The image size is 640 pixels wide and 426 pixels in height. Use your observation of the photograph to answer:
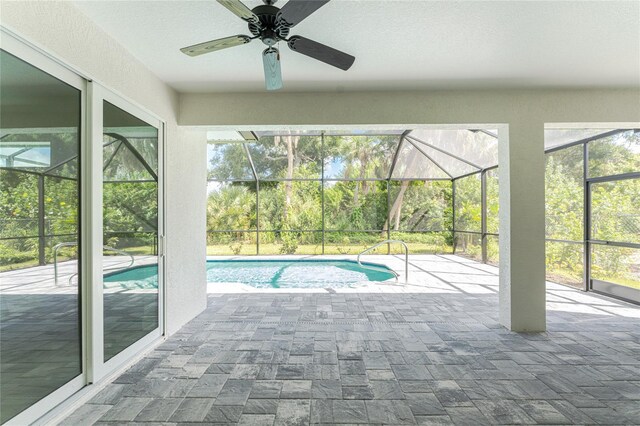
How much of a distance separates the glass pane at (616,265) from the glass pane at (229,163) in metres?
7.90

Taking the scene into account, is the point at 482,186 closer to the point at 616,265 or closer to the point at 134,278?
the point at 616,265

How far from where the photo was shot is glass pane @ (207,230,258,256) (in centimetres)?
1021

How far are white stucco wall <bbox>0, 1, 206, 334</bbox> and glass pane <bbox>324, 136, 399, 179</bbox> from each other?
→ 5.98 metres

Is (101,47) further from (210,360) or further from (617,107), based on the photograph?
(617,107)

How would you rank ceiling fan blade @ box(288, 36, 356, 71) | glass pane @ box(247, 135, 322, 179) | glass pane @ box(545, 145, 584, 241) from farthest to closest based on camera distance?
glass pane @ box(247, 135, 322, 179) → glass pane @ box(545, 145, 584, 241) → ceiling fan blade @ box(288, 36, 356, 71)

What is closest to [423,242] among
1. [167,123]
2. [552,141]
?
[552,141]

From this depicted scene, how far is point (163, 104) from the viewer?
3.44 m

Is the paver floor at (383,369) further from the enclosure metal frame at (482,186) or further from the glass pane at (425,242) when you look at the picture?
the glass pane at (425,242)

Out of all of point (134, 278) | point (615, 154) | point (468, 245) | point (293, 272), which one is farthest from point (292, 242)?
point (615, 154)

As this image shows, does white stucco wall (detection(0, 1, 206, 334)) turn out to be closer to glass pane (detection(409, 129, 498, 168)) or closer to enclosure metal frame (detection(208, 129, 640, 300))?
enclosure metal frame (detection(208, 129, 640, 300))

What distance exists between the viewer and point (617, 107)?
3623mm

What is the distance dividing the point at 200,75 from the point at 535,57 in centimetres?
305

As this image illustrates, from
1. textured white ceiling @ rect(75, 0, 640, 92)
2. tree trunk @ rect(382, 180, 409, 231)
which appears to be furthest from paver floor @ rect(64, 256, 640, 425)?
tree trunk @ rect(382, 180, 409, 231)

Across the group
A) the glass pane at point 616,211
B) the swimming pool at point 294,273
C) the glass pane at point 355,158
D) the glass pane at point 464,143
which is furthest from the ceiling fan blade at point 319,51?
the glass pane at point 355,158
